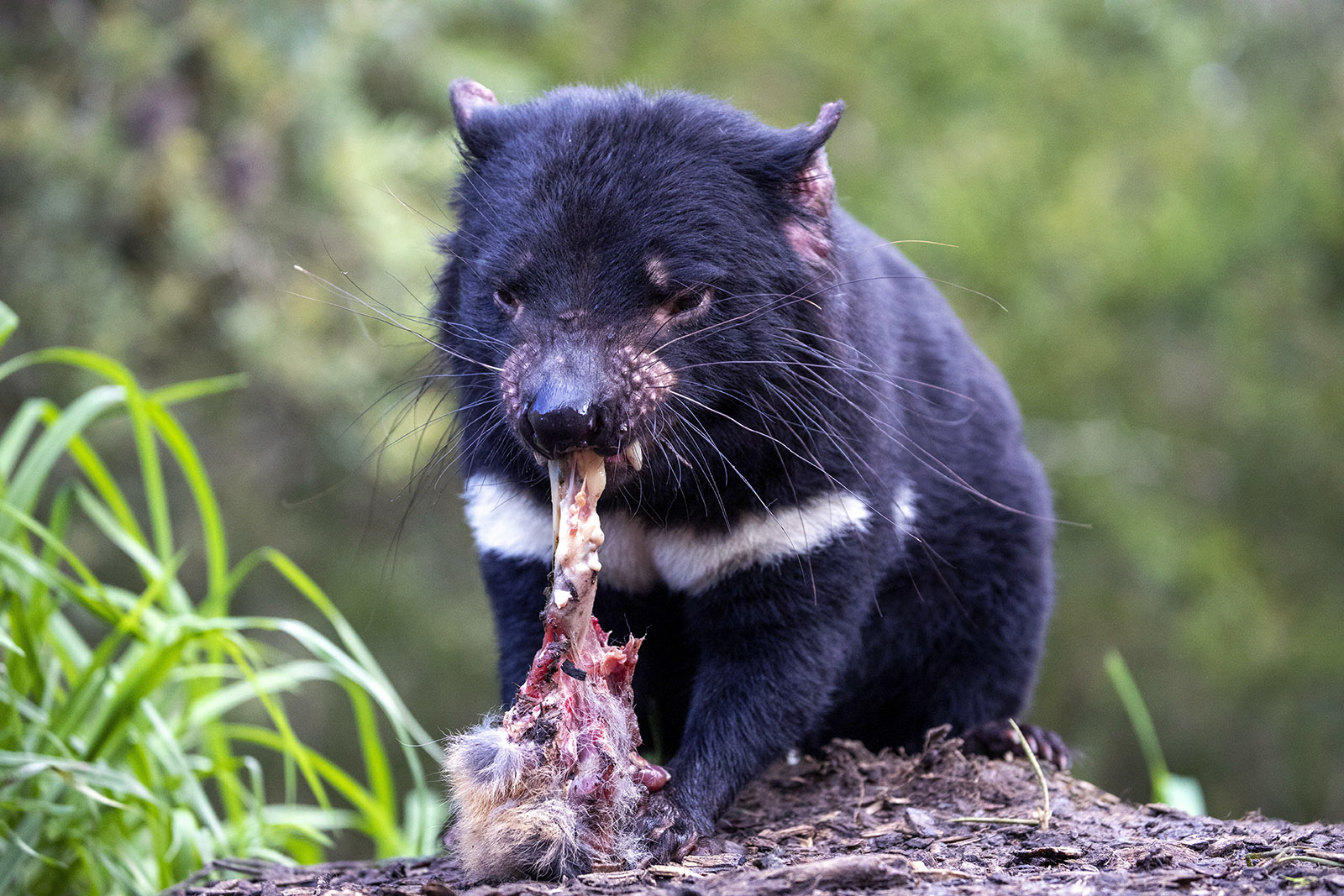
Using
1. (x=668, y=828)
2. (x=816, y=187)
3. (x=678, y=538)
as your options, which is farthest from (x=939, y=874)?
(x=816, y=187)

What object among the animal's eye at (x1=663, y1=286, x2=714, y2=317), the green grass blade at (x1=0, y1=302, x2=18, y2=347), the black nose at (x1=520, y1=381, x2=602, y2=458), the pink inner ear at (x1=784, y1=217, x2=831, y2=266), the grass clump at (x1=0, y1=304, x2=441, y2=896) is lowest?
the grass clump at (x1=0, y1=304, x2=441, y2=896)

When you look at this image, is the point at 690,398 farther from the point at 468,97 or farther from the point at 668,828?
the point at 468,97

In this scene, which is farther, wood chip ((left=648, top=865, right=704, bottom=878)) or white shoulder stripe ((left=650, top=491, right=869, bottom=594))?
white shoulder stripe ((left=650, top=491, right=869, bottom=594))

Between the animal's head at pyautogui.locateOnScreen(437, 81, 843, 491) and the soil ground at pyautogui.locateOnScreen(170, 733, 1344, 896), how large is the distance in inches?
31.1

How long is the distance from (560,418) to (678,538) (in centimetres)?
65

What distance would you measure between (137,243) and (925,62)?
5.97 meters

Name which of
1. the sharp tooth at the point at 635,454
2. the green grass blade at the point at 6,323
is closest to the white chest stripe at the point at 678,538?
the sharp tooth at the point at 635,454

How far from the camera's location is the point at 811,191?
108 inches

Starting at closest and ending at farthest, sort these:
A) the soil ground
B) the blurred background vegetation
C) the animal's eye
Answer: the soil ground < the animal's eye < the blurred background vegetation

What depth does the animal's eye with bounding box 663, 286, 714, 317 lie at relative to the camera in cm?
247

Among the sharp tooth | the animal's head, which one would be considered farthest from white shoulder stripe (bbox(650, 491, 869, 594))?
the sharp tooth

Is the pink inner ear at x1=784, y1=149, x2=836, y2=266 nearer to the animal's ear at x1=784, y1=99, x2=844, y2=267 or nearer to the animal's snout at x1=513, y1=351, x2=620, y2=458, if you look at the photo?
the animal's ear at x1=784, y1=99, x2=844, y2=267

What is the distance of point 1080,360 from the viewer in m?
8.44

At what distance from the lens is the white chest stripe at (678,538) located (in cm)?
270
